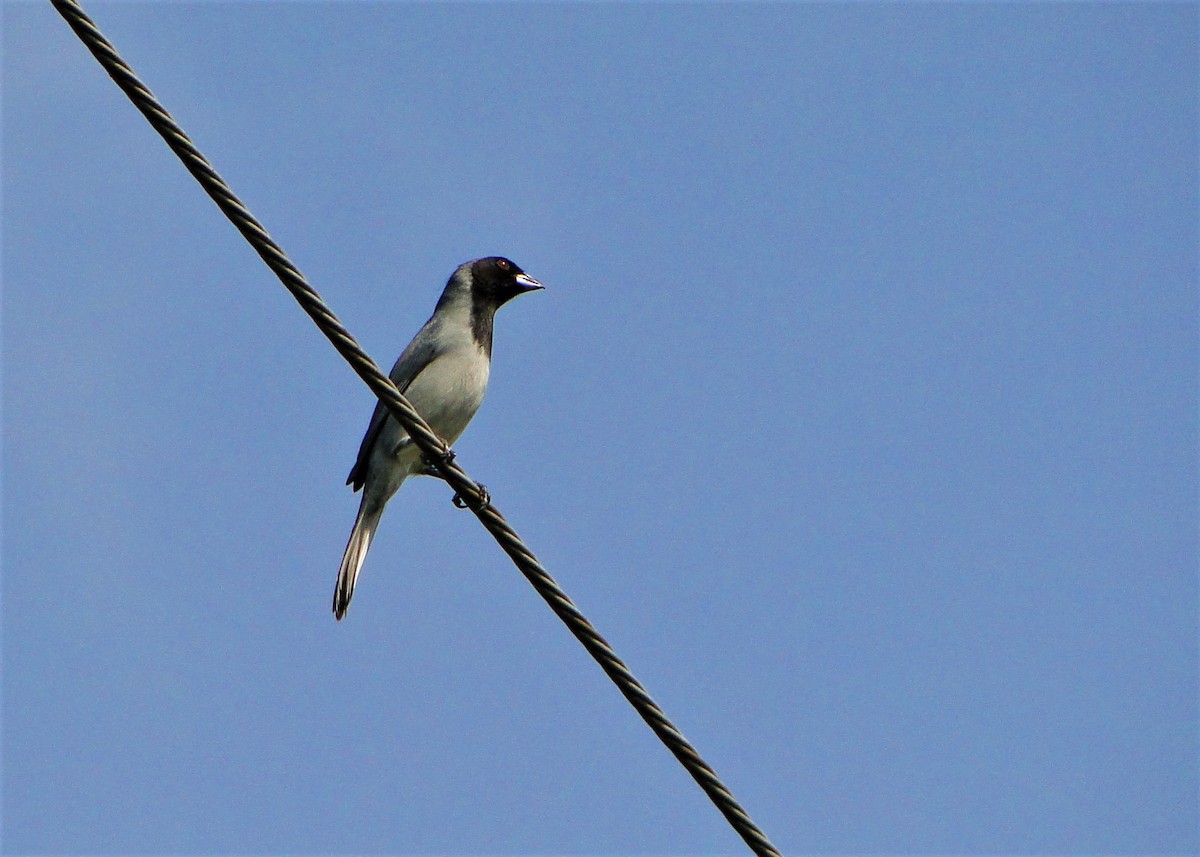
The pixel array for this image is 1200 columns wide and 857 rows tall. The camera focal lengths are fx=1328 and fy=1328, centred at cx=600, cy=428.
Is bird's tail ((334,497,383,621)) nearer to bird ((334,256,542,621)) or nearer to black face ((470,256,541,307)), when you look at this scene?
bird ((334,256,542,621))

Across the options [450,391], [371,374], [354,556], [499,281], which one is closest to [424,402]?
[450,391]

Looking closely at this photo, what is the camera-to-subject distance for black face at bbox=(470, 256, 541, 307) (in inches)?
406

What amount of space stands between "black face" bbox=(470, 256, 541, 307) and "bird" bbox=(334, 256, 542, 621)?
0.06 meters

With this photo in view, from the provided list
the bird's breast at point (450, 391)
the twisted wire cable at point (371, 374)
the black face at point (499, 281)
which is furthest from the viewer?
the black face at point (499, 281)

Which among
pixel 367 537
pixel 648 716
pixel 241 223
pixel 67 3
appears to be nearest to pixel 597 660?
pixel 648 716

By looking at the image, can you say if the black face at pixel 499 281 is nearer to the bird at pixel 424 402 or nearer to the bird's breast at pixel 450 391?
the bird at pixel 424 402

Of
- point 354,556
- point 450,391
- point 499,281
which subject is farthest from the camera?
point 499,281

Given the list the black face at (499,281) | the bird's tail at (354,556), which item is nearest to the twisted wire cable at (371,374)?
the bird's tail at (354,556)

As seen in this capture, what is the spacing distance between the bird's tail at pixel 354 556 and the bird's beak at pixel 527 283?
238 centimetres

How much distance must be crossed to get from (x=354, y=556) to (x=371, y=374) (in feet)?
13.1

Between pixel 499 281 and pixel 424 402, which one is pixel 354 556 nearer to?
pixel 424 402

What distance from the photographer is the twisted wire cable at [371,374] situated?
4.50 metres

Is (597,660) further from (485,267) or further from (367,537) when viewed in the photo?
(485,267)

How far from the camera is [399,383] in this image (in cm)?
964
